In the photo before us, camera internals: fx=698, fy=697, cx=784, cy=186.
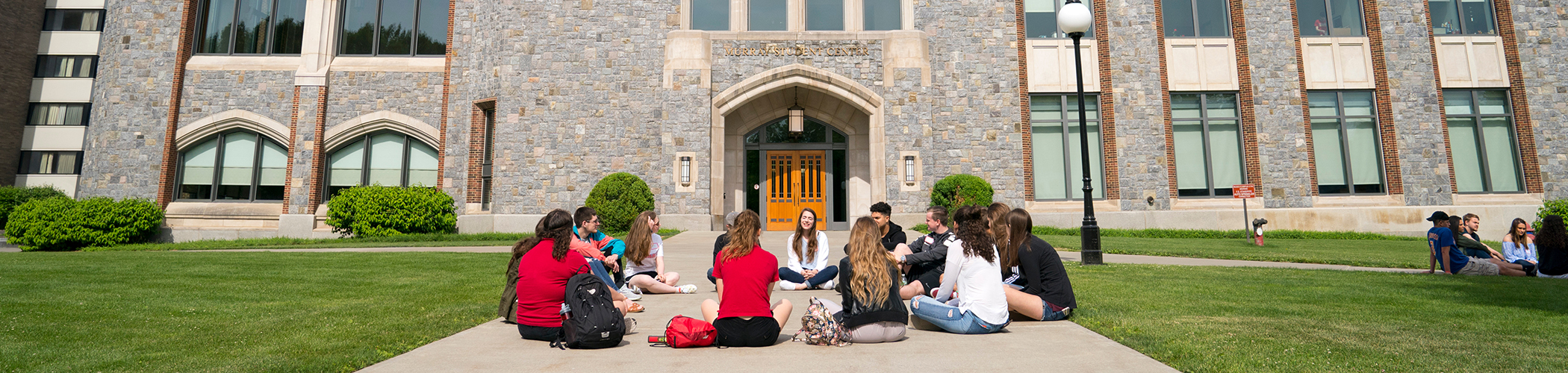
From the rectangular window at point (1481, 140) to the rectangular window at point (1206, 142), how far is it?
591 centimetres

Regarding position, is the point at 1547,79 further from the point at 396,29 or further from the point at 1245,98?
the point at 396,29

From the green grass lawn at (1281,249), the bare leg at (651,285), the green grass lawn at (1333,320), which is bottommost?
the green grass lawn at (1333,320)

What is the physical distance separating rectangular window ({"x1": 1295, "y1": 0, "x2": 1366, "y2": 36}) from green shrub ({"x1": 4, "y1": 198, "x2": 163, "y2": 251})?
1243 inches

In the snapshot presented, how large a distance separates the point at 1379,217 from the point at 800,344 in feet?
70.6

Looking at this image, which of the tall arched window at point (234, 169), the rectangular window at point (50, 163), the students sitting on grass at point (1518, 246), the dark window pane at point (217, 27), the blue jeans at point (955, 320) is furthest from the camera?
the rectangular window at point (50, 163)

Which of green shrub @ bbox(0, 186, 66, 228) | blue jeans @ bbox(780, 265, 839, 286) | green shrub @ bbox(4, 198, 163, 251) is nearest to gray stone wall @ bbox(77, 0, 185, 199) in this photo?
green shrub @ bbox(0, 186, 66, 228)

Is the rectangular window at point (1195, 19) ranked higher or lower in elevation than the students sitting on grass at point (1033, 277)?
higher

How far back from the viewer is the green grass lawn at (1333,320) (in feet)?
12.7

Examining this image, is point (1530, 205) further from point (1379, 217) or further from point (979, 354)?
point (979, 354)

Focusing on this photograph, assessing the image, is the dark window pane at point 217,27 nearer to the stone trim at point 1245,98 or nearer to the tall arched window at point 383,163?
the tall arched window at point 383,163

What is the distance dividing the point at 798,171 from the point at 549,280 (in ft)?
52.2

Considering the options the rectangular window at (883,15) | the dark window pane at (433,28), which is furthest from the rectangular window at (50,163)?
the rectangular window at (883,15)

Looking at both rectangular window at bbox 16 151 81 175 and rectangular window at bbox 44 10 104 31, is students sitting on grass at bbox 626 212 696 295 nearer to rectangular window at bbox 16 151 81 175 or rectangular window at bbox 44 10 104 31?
rectangular window at bbox 16 151 81 175

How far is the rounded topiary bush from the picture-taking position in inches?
683
